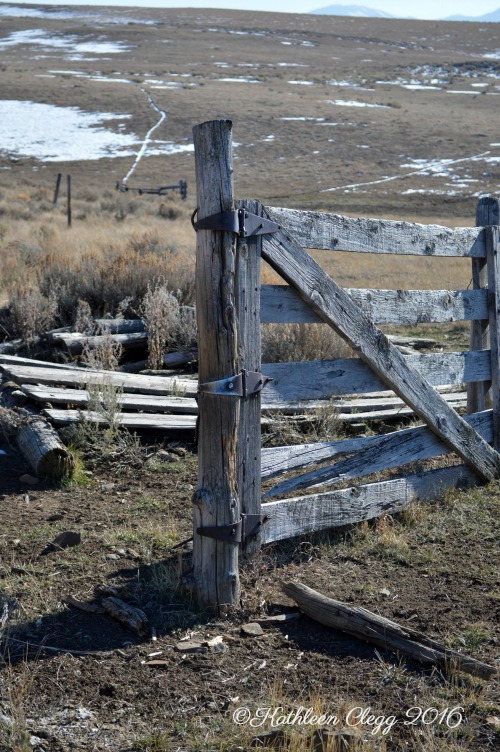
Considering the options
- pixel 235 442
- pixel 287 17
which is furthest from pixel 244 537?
pixel 287 17

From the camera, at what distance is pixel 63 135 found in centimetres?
4906

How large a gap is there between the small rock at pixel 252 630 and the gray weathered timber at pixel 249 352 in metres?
0.54

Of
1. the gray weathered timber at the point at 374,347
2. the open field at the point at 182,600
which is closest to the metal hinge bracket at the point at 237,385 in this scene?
the gray weathered timber at the point at 374,347

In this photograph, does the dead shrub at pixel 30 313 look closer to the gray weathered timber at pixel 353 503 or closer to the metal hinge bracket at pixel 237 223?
the gray weathered timber at pixel 353 503

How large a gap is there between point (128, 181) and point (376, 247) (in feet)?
114

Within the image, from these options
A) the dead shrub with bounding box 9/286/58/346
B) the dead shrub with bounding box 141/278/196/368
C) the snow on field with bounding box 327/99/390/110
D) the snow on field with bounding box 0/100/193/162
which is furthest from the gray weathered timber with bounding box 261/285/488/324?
the snow on field with bounding box 327/99/390/110

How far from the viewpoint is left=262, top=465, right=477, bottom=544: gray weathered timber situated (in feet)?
13.1

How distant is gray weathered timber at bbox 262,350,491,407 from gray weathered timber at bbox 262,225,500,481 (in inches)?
3.4

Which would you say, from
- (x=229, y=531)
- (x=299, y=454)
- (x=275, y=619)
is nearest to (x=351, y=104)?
(x=299, y=454)

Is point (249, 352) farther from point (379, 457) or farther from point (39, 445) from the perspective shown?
point (39, 445)

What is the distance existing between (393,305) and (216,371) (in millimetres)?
1528

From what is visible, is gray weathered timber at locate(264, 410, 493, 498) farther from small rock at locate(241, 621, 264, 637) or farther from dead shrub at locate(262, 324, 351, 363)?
dead shrub at locate(262, 324, 351, 363)

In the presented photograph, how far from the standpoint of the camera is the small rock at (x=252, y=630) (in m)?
3.35

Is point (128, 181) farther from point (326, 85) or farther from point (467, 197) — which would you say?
point (326, 85)
